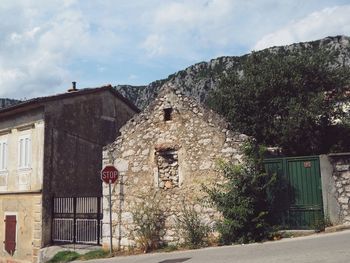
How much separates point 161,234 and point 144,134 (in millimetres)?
3325

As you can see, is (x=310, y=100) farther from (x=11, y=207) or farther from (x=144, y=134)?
(x=11, y=207)

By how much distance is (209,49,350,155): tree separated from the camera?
1794cm

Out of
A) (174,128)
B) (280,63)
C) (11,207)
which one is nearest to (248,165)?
(174,128)

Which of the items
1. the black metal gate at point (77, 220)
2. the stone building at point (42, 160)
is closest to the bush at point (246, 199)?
the black metal gate at point (77, 220)

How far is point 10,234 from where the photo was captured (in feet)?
58.1

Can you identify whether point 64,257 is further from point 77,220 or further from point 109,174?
point 109,174

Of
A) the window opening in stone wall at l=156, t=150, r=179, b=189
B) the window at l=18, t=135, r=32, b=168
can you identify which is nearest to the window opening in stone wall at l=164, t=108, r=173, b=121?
the window opening in stone wall at l=156, t=150, r=179, b=189

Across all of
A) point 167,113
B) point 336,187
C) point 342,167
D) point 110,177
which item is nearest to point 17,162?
point 110,177

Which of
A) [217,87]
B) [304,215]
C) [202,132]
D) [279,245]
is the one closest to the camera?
[279,245]

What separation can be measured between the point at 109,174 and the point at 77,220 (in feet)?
10.7

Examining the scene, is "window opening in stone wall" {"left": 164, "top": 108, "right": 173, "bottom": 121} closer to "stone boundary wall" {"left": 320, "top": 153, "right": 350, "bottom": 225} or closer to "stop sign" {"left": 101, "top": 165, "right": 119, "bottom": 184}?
"stop sign" {"left": 101, "top": 165, "right": 119, "bottom": 184}

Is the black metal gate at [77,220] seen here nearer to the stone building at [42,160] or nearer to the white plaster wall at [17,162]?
the stone building at [42,160]

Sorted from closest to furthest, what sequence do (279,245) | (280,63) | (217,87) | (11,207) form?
1. (279,245)
2. (11,207)
3. (280,63)
4. (217,87)

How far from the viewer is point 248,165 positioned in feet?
40.1
